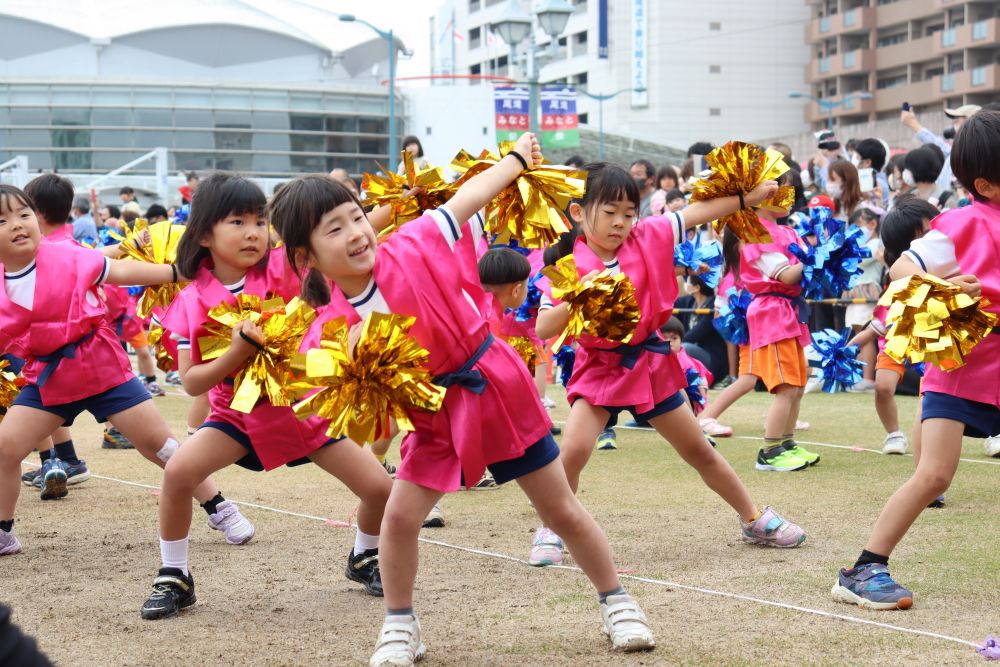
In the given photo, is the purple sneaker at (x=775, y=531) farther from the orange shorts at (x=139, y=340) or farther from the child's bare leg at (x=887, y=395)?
the orange shorts at (x=139, y=340)

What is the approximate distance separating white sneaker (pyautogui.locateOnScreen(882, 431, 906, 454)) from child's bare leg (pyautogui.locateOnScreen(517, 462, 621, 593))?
421 cm

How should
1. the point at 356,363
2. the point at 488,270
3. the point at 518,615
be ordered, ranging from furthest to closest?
the point at 488,270, the point at 518,615, the point at 356,363

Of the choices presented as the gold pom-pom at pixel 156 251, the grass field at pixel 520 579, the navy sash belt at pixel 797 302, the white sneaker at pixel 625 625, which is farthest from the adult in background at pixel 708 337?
the white sneaker at pixel 625 625

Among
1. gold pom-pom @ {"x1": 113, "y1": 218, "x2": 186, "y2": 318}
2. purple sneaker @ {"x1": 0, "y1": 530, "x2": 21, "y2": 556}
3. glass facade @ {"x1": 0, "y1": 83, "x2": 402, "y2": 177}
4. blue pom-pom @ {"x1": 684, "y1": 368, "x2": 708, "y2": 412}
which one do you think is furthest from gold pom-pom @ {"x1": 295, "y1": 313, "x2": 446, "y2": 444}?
glass facade @ {"x1": 0, "y1": 83, "x2": 402, "y2": 177}

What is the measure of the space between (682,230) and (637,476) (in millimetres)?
2655

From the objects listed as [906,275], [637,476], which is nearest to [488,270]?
[637,476]

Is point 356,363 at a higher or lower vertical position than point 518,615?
higher

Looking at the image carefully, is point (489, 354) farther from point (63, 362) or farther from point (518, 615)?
point (63, 362)

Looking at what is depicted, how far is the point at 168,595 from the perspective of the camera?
4.45 metres

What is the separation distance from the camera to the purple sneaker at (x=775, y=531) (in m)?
5.04

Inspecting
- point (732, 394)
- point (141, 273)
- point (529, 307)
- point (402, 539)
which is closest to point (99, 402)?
point (141, 273)

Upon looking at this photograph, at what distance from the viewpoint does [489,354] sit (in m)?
3.78

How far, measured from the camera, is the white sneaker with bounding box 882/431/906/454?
7551 mm

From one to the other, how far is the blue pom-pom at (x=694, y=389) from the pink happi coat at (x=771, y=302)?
57 centimetres
